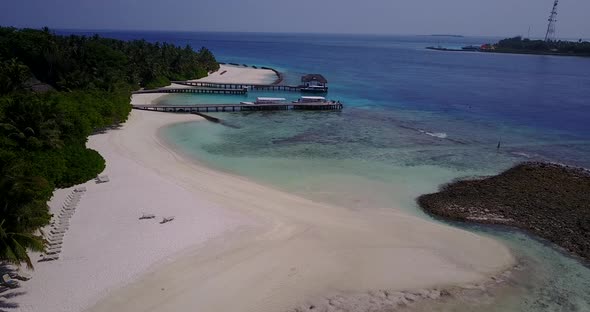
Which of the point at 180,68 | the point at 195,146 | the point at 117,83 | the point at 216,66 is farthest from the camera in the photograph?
the point at 216,66

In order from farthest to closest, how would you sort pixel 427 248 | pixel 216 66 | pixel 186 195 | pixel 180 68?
pixel 216 66, pixel 180 68, pixel 186 195, pixel 427 248

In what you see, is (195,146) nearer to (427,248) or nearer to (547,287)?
(427,248)

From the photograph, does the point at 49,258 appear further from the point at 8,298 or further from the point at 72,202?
the point at 72,202

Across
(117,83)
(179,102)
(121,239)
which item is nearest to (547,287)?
(121,239)

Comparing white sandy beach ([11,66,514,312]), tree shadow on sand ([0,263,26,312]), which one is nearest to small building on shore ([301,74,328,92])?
white sandy beach ([11,66,514,312])

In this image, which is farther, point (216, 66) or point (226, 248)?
point (216, 66)

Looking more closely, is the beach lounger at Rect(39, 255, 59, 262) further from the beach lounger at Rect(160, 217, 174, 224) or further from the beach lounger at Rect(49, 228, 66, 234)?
the beach lounger at Rect(160, 217, 174, 224)

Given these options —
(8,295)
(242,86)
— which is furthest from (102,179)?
(242,86)
